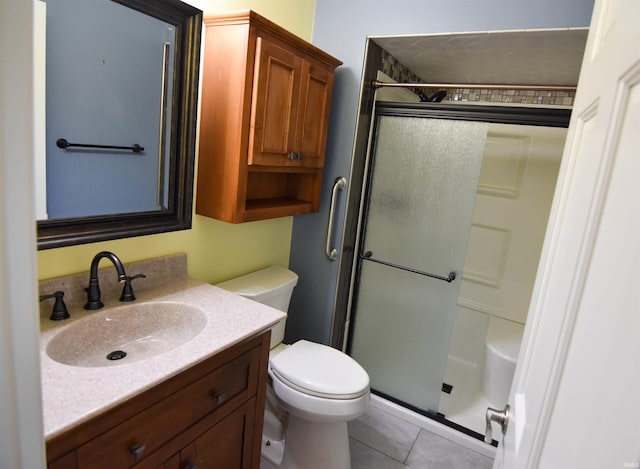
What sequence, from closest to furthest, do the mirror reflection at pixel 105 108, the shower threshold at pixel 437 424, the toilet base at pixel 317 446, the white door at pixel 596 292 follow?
1. the white door at pixel 596 292
2. the mirror reflection at pixel 105 108
3. the toilet base at pixel 317 446
4. the shower threshold at pixel 437 424

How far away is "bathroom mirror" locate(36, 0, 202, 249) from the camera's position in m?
1.12

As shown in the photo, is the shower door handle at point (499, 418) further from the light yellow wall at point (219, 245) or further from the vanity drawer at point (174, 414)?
the light yellow wall at point (219, 245)

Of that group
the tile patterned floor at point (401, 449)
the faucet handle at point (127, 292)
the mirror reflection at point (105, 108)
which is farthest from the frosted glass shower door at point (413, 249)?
the faucet handle at point (127, 292)

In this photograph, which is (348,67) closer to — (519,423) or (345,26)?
(345,26)

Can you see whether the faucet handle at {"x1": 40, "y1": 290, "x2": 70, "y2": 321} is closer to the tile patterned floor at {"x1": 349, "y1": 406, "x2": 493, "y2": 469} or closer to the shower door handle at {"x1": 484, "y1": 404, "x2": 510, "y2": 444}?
the shower door handle at {"x1": 484, "y1": 404, "x2": 510, "y2": 444}

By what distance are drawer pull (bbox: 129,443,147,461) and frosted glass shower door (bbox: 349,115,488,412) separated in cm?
153

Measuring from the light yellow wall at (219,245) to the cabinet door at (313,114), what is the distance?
1.07 ft

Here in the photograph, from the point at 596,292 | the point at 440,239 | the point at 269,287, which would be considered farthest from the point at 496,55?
the point at 596,292

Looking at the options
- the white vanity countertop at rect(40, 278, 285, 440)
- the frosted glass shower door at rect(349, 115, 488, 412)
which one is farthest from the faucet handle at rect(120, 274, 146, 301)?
the frosted glass shower door at rect(349, 115, 488, 412)

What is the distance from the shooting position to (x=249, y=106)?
4.84 feet

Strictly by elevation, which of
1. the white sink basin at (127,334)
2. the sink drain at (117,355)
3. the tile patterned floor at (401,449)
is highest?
the white sink basin at (127,334)

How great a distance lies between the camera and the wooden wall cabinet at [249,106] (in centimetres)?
144

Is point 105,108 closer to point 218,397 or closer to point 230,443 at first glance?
point 218,397

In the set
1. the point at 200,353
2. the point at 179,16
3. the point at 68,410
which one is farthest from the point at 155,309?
the point at 179,16
